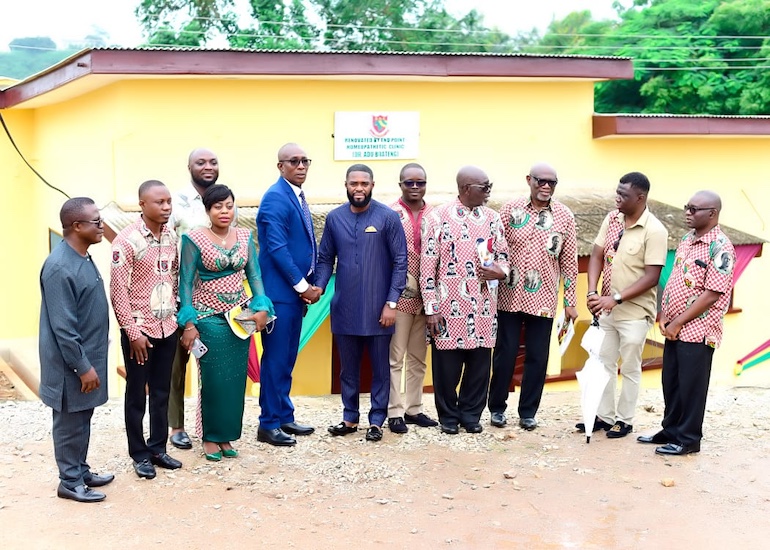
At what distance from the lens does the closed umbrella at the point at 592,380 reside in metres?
6.17

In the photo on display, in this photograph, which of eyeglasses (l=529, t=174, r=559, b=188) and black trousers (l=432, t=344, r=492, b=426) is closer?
eyeglasses (l=529, t=174, r=559, b=188)

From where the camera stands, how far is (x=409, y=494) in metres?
5.24

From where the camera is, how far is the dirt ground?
4641 mm

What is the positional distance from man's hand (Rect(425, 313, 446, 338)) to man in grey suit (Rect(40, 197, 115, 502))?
216 centimetres

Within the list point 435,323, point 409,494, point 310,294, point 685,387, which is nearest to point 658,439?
point 685,387

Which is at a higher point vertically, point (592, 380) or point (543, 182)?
point (543, 182)

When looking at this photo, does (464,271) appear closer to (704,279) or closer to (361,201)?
(361,201)

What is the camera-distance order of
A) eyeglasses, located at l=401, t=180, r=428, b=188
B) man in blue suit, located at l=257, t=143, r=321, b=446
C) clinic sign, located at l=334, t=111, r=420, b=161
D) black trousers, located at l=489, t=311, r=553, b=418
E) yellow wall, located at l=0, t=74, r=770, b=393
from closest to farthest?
man in blue suit, located at l=257, t=143, r=321, b=446, eyeglasses, located at l=401, t=180, r=428, b=188, black trousers, located at l=489, t=311, r=553, b=418, yellow wall, located at l=0, t=74, r=770, b=393, clinic sign, located at l=334, t=111, r=420, b=161

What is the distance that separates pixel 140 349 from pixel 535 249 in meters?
2.73

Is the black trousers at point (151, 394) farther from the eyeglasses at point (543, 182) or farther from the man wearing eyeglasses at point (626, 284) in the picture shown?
the man wearing eyeglasses at point (626, 284)

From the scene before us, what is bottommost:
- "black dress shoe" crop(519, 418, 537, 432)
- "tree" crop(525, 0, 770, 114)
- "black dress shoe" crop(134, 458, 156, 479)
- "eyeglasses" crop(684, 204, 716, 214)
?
"black dress shoe" crop(519, 418, 537, 432)

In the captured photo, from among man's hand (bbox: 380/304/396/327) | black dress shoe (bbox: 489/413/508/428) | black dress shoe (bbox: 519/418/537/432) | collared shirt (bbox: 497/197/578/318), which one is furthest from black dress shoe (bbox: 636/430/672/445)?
man's hand (bbox: 380/304/396/327)

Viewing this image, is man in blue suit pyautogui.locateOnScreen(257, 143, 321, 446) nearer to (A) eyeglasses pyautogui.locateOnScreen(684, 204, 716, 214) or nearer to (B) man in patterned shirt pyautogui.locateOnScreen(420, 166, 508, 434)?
(B) man in patterned shirt pyautogui.locateOnScreen(420, 166, 508, 434)

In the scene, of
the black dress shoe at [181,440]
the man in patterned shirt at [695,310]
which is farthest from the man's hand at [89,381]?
the man in patterned shirt at [695,310]
